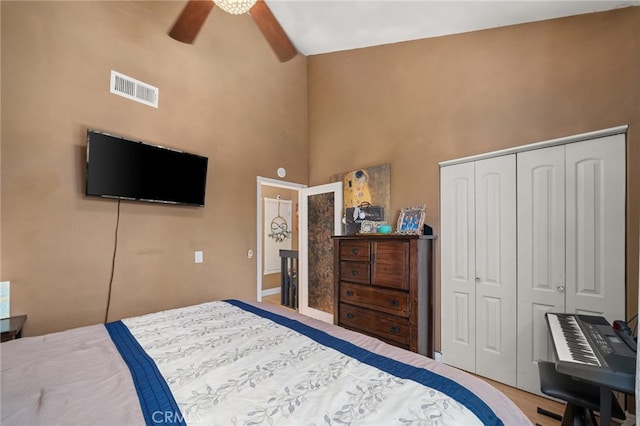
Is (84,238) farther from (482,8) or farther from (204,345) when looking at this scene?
(482,8)

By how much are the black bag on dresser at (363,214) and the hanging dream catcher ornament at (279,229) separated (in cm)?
275

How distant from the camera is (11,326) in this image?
166 cm

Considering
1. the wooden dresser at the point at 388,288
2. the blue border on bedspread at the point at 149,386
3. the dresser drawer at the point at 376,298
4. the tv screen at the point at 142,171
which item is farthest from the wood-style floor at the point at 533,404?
the tv screen at the point at 142,171

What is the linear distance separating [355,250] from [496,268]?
47.3 inches

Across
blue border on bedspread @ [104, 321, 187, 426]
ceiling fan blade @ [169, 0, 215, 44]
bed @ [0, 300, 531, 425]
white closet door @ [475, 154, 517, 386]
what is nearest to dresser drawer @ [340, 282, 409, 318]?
white closet door @ [475, 154, 517, 386]

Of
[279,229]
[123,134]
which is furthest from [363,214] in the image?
[279,229]

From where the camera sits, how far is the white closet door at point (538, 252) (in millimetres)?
2021

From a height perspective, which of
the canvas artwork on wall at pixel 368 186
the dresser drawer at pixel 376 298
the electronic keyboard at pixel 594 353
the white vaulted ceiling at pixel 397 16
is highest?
the white vaulted ceiling at pixel 397 16

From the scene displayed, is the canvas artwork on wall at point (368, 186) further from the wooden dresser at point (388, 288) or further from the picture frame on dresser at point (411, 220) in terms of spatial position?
the wooden dresser at point (388, 288)

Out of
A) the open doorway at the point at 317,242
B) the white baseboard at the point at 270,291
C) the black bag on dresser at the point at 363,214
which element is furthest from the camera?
the white baseboard at the point at 270,291

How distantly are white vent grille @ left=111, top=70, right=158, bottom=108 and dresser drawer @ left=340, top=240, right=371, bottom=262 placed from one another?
2205 millimetres

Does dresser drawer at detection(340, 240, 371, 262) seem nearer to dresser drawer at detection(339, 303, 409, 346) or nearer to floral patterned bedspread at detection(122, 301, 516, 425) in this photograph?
dresser drawer at detection(339, 303, 409, 346)

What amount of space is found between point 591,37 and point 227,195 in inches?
129

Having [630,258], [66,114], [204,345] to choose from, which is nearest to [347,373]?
[204,345]
